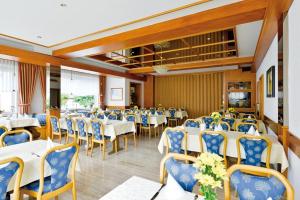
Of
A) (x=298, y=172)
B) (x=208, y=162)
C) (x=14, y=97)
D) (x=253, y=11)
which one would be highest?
(x=253, y=11)

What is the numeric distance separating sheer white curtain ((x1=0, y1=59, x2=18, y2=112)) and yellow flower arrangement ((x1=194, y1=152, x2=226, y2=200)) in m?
7.82

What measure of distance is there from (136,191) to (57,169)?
1.06 meters

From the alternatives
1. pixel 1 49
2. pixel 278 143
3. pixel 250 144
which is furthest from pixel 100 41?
pixel 278 143

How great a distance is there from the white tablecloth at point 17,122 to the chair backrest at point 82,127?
225cm

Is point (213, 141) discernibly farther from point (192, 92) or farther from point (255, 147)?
point (192, 92)

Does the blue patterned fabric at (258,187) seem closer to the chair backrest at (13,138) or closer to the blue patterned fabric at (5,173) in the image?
the blue patterned fabric at (5,173)

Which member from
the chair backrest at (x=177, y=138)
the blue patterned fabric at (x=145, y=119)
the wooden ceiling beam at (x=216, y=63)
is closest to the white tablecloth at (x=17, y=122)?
the blue patterned fabric at (x=145, y=119)

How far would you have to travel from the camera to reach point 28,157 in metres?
2.00

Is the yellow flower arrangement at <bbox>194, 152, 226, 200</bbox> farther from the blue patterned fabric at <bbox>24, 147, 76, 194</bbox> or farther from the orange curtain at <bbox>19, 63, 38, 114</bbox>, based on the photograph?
the orange curtain at <bbox>19, 63, 38, 114</bbox>

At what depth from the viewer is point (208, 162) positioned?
0.89m

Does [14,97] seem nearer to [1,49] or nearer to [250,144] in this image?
[1,49]

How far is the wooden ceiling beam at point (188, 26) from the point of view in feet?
9.04

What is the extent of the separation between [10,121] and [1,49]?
82.4 inches

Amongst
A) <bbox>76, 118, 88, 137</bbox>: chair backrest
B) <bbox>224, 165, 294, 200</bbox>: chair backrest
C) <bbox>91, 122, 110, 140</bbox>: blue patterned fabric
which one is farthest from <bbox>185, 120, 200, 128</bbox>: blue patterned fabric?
<bbox>224, 165, 294, 200</bbox>: chair backrest
